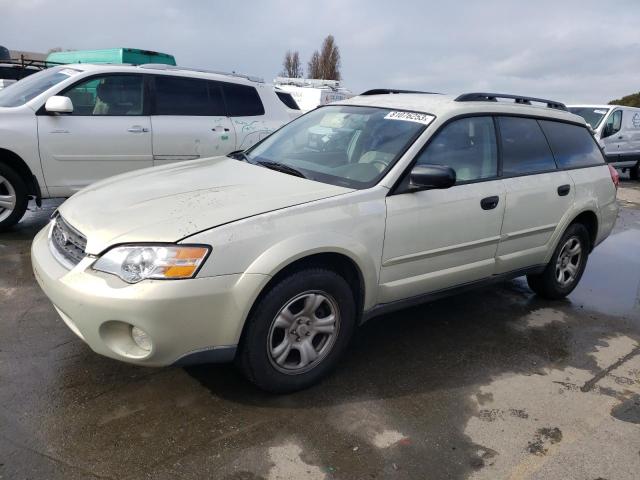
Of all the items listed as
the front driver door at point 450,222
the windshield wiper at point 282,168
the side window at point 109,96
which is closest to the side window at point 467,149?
the front driver door at point 450,222

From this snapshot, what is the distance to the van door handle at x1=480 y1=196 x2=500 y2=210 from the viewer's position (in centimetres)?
369

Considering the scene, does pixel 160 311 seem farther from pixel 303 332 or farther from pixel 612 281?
pixel 612 281

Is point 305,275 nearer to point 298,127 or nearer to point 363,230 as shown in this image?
point 363,230

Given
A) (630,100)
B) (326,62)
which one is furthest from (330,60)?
(630,100)

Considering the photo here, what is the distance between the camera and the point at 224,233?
2598 millimetres

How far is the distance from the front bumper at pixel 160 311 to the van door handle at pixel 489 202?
1.76 metres

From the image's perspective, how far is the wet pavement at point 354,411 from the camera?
2480 mm

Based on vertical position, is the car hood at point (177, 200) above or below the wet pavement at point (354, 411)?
above

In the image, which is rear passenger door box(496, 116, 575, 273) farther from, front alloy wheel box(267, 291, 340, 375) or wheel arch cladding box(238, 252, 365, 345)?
front alloy wheel box(267, 291, 340, 375)

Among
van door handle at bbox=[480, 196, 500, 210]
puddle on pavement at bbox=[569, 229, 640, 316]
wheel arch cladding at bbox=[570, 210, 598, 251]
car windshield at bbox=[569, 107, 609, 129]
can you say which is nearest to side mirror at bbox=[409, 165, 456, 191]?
van door handle at bbox=[480, 196, 500, 210]

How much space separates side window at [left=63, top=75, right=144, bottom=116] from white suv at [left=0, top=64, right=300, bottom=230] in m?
0.01

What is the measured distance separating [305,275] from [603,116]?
13.4 m

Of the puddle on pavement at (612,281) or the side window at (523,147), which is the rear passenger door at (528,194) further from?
the puddle on pavement at (612,281)

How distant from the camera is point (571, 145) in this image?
467 cm
